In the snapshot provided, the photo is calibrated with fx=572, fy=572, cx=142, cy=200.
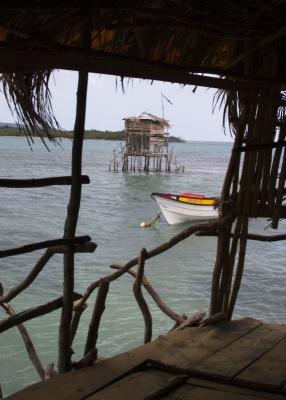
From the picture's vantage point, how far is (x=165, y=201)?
49.1 ft

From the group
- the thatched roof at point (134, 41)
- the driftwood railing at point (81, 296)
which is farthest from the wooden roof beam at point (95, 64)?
the driftwood railing at point (81, 296)

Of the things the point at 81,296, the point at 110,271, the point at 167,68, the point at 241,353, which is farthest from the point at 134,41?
the point at 110,271

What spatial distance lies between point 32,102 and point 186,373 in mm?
1125

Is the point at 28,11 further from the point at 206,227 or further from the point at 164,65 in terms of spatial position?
the point at 206,227

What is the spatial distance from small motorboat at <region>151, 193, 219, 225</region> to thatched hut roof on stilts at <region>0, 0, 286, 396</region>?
458 inches

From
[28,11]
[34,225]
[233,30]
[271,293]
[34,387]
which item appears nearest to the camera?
[28,11]

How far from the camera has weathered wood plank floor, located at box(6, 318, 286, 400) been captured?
1748mm

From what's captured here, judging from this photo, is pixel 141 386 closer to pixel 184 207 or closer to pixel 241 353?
pixel 241 353

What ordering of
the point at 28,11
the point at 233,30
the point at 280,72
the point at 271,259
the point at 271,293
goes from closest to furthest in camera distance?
the point at 28,11, the point at 233,30, the point at 280,72, the point at 271,293, the point at 271,259

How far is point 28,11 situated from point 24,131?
599mm

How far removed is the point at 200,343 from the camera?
7.32 feet

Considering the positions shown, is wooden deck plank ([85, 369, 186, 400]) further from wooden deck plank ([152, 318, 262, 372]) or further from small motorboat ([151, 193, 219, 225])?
small motorboat ([151, 193, 219, 225])

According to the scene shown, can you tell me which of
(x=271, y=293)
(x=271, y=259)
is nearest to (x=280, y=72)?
(x=271, y=293)

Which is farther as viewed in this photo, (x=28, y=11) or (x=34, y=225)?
(x=34, y=225)
